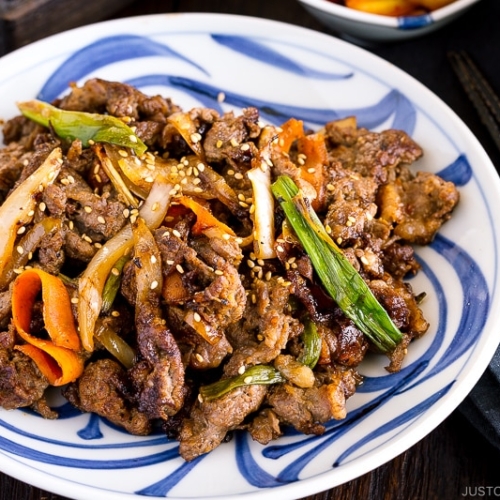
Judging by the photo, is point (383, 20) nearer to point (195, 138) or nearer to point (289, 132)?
point (289, 132)

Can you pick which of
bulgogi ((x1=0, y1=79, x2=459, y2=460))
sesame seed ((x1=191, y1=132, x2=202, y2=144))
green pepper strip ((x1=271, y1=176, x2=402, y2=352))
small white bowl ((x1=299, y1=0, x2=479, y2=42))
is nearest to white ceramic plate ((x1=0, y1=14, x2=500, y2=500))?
bulgogi ((x1=0, y1=79, x2=459, y2=460))

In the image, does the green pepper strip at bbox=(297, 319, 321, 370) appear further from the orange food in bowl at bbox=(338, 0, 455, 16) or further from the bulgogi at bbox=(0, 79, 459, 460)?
the orange food in bowl at bbox=(338, 0, 455, 16)

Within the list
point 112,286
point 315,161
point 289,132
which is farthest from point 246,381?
point 289,132

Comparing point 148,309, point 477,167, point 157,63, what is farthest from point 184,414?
point 157,63

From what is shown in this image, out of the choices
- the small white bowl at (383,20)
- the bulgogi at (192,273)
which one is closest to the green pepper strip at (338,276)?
the bulgogi at (192,273)

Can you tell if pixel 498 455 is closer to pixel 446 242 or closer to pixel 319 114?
pixel 446 242
